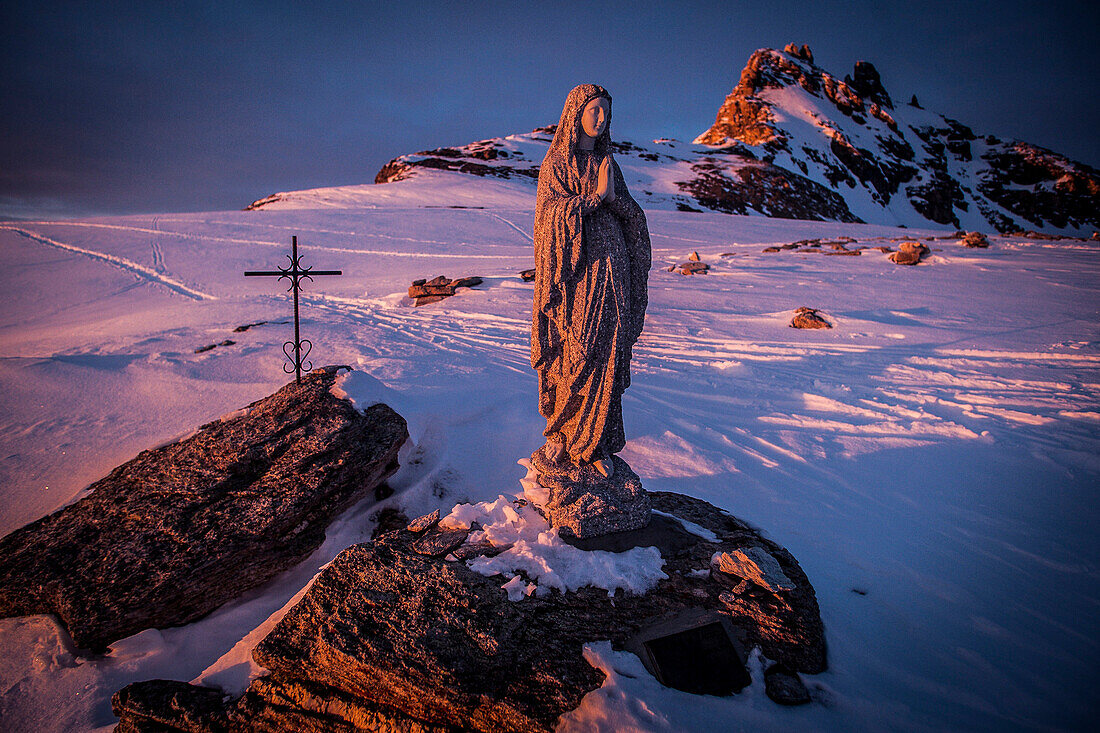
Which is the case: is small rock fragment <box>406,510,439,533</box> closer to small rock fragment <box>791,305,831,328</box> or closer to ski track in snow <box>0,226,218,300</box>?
small rock fragment <box>791,305,831,328</box>

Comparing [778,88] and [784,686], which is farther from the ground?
[778,88]

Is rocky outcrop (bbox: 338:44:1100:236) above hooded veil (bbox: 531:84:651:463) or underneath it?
above

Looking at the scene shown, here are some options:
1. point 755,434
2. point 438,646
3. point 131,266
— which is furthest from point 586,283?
point 131,266

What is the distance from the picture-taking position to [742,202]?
46.5 meters

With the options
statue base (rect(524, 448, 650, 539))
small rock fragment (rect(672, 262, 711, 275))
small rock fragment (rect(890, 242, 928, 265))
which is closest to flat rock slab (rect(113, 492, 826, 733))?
statue base (rect(524, 448, 650, 539))

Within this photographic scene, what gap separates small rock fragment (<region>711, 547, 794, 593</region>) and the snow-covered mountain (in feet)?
117

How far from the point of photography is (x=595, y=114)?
3.50 meters

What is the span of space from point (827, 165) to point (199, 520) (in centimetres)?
7455

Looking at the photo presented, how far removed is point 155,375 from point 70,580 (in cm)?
424

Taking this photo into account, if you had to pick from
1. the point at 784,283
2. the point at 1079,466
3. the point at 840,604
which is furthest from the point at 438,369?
the point at 784,283

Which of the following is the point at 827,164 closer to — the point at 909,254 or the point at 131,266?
the point at 909,254

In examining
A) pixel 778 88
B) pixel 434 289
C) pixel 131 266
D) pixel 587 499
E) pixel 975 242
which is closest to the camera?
pixel 587 499

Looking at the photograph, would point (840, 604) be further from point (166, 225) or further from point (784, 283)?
point (166, 225)

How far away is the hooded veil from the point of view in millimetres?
3637
